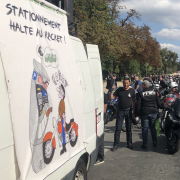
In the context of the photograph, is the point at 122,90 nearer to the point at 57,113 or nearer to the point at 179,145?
the point at 179,145

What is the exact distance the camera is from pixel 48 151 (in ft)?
8.34

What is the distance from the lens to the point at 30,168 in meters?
2.25

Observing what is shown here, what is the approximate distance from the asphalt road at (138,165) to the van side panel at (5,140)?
8.82ft

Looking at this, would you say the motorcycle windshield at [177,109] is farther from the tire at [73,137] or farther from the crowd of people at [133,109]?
the tire at [73,137]

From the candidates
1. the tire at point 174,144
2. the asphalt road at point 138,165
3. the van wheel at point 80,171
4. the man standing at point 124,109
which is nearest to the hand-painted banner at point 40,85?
the van wheel at point 80,171

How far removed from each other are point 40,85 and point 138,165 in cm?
336

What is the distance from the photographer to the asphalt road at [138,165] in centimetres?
452

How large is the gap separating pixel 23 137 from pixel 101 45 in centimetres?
1313

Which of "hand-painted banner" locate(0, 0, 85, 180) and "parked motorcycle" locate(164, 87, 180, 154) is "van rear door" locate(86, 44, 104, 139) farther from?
"parked motorcycle" locate(164, 87, 180, 154)

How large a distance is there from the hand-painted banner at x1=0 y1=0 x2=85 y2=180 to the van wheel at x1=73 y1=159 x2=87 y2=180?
229mm

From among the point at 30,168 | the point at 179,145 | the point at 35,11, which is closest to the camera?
the point at 30,168

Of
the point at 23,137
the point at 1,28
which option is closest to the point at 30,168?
the point at 23,137

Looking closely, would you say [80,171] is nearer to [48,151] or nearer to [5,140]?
[48,151]

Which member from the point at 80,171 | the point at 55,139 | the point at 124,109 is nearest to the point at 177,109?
the point at 124,109
